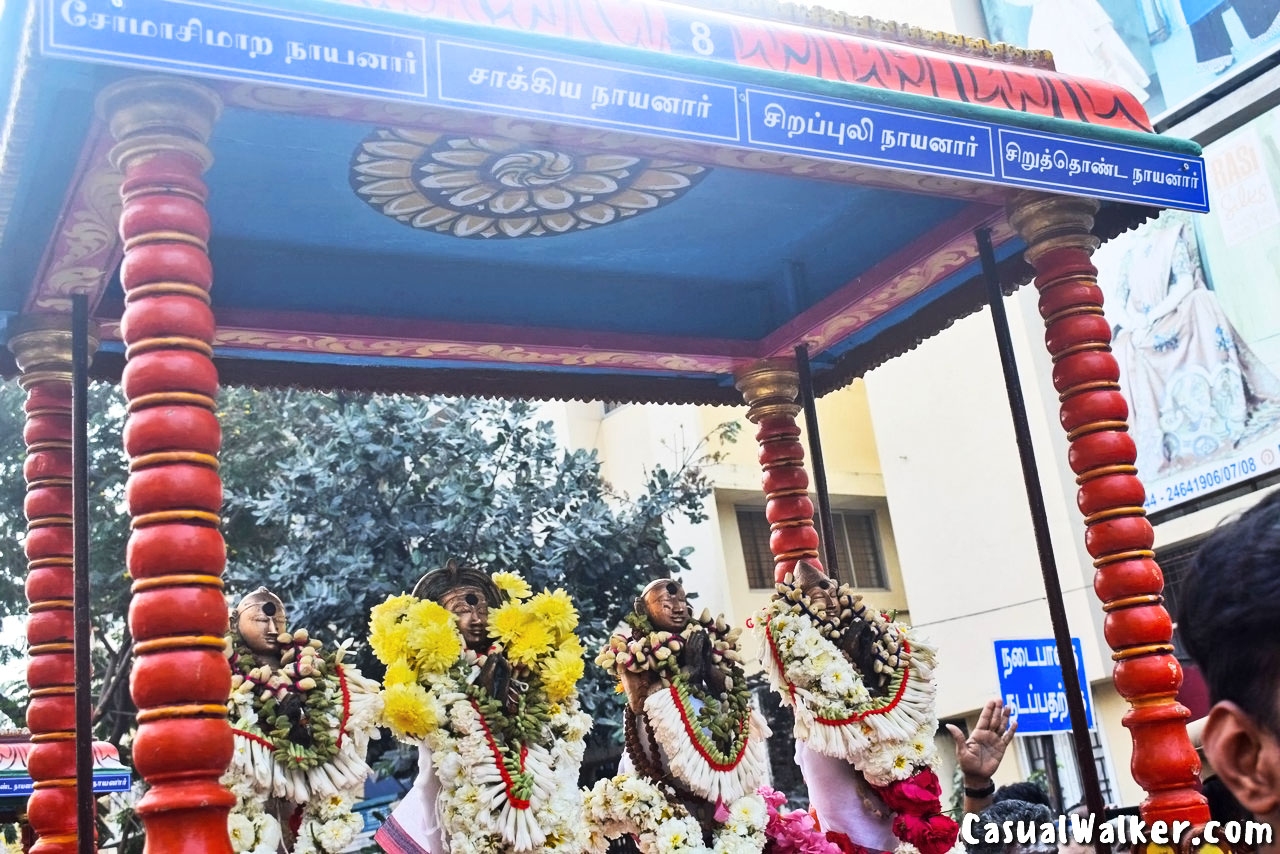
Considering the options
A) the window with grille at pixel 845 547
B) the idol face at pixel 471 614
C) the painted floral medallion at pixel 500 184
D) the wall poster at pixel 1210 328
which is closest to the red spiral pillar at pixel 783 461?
the painted floral medallion at pixel 500 184

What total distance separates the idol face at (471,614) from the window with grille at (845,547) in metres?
12.8

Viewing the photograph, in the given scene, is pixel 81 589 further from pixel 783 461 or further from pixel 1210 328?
pixel 1210 328

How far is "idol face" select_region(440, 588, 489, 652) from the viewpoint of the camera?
18.8 ft

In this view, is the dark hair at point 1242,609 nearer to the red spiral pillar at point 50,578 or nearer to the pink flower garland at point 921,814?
the pink flower garland at point 921,814

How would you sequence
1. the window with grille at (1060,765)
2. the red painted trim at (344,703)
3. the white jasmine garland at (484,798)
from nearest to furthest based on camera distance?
the red painted trim at (344,703)
the white jasmine garland at (484,798)
the window with grille at (1060,765)

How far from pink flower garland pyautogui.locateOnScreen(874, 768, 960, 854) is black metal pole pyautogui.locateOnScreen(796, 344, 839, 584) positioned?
82.4 inches

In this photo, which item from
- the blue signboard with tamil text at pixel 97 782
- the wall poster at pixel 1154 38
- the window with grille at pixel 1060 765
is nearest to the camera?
the blue signboard with tamil text at pixel 97 782

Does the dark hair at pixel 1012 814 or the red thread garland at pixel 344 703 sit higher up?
Answer: the red thread garland at pixel 344 703

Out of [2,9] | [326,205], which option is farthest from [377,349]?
[2,9]

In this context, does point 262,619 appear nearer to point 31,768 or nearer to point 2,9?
point 31,768

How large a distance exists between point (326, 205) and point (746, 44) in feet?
8.08

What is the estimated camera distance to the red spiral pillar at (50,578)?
6.30 meters

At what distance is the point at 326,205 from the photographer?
695cm

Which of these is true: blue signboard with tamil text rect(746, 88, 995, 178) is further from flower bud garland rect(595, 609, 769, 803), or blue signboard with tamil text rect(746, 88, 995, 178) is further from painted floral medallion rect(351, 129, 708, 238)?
flower bud garland rect(595, 609, 769, 803)
